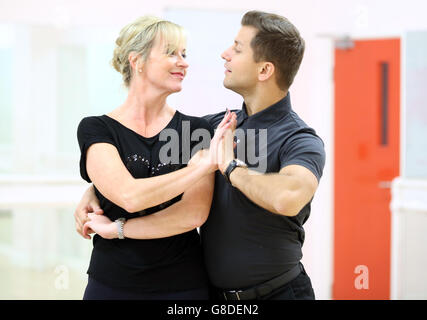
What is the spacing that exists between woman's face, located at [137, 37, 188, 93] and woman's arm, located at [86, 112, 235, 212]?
0.26m

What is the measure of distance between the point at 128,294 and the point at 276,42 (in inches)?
38.3

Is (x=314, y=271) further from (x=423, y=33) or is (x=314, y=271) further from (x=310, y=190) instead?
(x=310, y=190)

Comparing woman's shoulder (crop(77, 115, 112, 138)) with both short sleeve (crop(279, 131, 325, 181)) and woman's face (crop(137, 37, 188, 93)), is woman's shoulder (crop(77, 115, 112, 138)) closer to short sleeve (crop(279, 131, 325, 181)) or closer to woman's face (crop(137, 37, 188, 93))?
woman's face (crop(137, 37, 188, 93))

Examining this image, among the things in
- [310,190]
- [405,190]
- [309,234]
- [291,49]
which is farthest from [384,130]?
[310,190]

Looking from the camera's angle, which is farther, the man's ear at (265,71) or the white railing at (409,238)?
the white railing at (409,238)

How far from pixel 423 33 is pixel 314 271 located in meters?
1.95

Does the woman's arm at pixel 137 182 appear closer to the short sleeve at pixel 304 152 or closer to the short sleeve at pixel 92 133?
the short sleeve at pixel 92 133

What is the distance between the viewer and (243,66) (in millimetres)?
2020

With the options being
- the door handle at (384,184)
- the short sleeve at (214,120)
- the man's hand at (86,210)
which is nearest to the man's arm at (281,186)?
the short sleeve at (214,120)

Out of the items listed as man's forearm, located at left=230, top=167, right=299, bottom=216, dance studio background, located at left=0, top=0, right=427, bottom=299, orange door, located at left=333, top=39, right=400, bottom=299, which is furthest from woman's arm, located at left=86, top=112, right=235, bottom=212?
orange door, located at left=333, top=39, right=400, bottom=299

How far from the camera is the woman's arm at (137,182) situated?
1.75 m

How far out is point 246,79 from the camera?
201cm

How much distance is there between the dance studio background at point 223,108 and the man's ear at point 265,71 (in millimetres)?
2175

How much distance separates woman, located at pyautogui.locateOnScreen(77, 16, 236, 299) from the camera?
1801 mm
